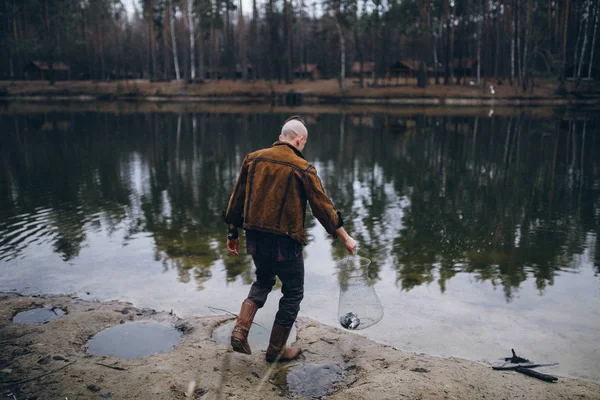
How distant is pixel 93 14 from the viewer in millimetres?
70125

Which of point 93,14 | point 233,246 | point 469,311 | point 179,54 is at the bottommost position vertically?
point 469,311

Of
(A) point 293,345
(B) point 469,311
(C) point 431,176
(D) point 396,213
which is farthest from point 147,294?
(C) point 431,176

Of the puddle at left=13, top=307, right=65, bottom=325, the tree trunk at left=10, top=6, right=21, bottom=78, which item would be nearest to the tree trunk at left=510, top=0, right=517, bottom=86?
the puddle at left=13, top=307, right=65, bottom=325

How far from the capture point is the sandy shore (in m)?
3.96

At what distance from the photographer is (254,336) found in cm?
527

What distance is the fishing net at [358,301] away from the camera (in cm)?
489

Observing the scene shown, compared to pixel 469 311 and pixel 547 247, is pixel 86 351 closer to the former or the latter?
pixel 469 311

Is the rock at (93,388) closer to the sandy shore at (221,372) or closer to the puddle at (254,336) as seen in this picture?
the sandy shore at (221,372)

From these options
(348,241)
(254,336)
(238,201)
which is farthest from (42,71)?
(348,241)

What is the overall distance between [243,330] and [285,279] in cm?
56

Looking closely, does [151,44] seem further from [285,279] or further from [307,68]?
[285,279]

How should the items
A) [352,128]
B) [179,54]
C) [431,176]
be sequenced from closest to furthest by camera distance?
1. [431,176]
2. [352,128]
3. [179,54]

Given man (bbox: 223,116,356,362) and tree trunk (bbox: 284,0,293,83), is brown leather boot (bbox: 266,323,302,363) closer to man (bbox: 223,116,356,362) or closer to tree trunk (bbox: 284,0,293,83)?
man (bbox: 223,116,356,362)

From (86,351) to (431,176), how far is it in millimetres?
11353
